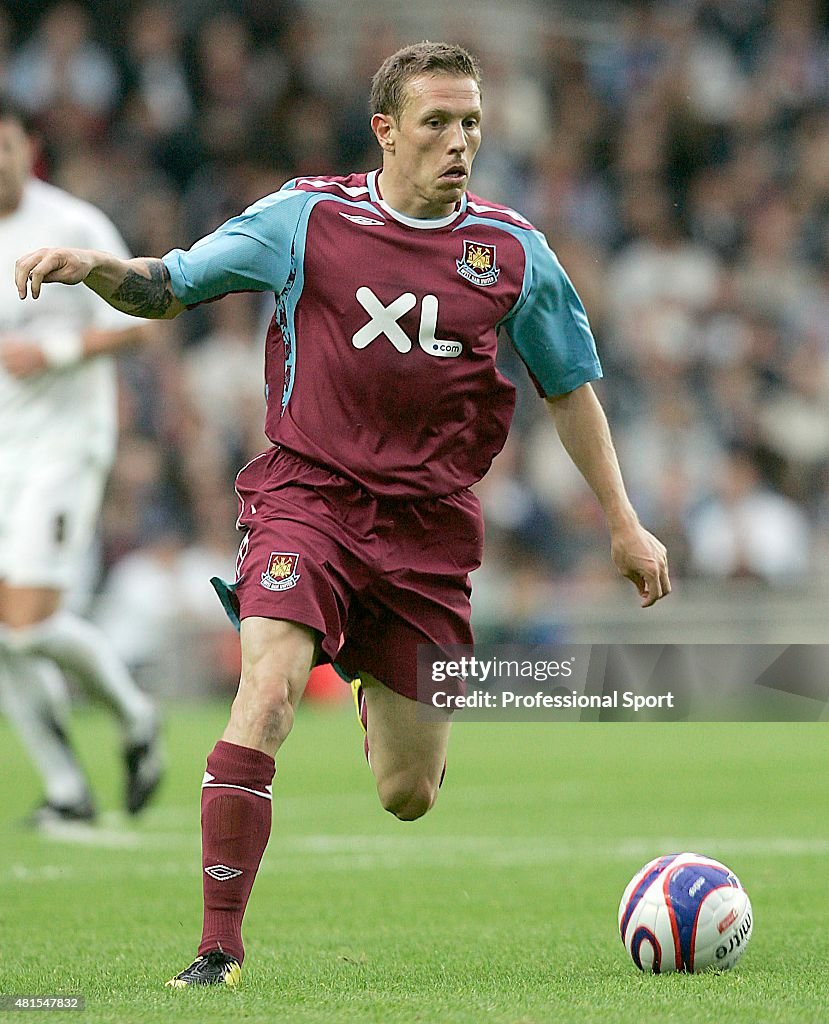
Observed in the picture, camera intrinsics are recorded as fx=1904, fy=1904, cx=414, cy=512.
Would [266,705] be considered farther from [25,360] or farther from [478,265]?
[25,360]

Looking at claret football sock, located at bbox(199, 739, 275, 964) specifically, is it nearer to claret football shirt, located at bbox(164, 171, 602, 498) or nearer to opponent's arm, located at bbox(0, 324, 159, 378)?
claret football shirt, located at bbox(164, 171, 602, 498)

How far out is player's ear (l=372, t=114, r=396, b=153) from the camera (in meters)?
5.41

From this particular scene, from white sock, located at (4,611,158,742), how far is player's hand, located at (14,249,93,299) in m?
3.77

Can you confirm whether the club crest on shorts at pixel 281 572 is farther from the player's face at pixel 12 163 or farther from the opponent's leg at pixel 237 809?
the player's face at pixel 12 163

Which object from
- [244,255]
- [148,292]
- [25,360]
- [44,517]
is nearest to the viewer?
[148,292]

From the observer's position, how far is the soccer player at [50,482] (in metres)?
8.16

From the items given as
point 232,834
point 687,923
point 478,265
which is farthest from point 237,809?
point 478,265

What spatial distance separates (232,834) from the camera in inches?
183

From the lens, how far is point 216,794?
→ 4668mm

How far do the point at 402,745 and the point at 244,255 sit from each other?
158 centimetres

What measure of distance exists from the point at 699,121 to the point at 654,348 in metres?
3.24

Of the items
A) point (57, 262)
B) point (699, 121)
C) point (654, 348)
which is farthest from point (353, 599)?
point (699, 121)

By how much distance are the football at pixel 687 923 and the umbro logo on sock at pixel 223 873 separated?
1.03 metres

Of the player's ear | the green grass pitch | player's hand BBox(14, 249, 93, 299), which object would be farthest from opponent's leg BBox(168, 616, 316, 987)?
the player's ear
